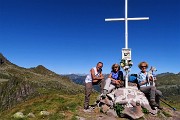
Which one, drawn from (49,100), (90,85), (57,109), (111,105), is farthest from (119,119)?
(49,100)

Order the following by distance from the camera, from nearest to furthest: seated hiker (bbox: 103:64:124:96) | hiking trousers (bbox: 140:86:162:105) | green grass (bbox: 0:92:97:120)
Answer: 1. green grass (bbox: 0:92:97:120)
2. hiking trousers (bbox: 140:86:162:105)
3. seated hiker (bbox: 103:64:124:96)

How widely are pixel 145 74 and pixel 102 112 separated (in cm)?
452

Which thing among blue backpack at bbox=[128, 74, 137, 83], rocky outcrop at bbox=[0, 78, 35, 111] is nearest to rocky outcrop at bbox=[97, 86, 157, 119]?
blue backpack at bbox=[128, 74, 137, 83]

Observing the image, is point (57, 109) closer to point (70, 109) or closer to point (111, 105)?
point (70, 109)

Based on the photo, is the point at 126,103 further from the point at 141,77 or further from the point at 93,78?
the point at 93,78

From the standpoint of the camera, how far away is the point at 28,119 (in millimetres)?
22188

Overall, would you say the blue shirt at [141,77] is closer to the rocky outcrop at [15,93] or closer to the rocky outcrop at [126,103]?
the rocky outcrop at [126,103]

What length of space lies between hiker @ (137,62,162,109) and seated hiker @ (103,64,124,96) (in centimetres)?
155

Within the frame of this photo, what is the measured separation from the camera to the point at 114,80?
2411 cm

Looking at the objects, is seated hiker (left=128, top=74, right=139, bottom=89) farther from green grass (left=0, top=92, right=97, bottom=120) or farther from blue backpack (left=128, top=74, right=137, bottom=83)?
green grass (left=0, top=92, right=97, bottom=120)

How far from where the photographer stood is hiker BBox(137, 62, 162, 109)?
23172 mm

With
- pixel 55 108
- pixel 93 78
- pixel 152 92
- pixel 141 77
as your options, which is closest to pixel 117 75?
pixel 141 77

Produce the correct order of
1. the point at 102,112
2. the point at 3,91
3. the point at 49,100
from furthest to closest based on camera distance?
1. the point at 3,91
2. the point at 49,100
3. the point at 102,112

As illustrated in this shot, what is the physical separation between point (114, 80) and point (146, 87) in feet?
8.51
